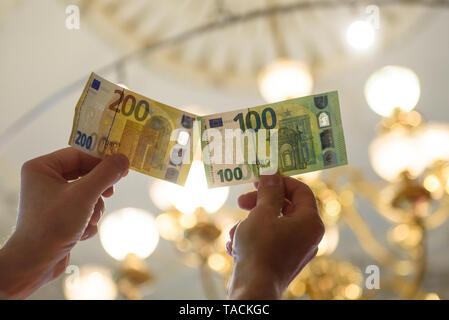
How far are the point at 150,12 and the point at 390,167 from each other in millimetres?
Result: 1978

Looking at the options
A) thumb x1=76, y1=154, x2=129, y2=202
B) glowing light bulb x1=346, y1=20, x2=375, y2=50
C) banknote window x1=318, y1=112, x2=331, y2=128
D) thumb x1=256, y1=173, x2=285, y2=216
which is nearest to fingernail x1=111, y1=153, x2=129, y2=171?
thumb x1=76, y1=154, x2=129, y2=202

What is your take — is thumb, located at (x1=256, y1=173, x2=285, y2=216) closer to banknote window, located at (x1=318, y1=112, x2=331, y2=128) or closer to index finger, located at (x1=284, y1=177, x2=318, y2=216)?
index finger, located at (x1=284, y1=177, x2=318, y2=216)

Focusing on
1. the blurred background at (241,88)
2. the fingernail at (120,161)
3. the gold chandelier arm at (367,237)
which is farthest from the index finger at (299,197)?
the gold chandelier arm at (367,237)

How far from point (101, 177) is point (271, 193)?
17.1 inches

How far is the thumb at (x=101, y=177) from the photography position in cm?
100

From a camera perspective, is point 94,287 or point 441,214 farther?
point 94,287

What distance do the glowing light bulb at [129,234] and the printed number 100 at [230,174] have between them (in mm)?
1508

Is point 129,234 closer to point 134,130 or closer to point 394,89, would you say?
point 134,130

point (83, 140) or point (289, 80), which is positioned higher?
point (289, 80)

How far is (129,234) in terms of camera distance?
283 cm

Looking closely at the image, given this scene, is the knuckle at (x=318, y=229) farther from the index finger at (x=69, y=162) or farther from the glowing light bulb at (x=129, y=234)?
the glowing light bulb at (x=129, y=234)

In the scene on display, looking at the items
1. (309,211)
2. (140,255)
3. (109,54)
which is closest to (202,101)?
(109,54)

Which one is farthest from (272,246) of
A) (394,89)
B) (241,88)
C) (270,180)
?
(241,88)

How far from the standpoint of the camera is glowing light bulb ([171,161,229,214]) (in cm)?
247
